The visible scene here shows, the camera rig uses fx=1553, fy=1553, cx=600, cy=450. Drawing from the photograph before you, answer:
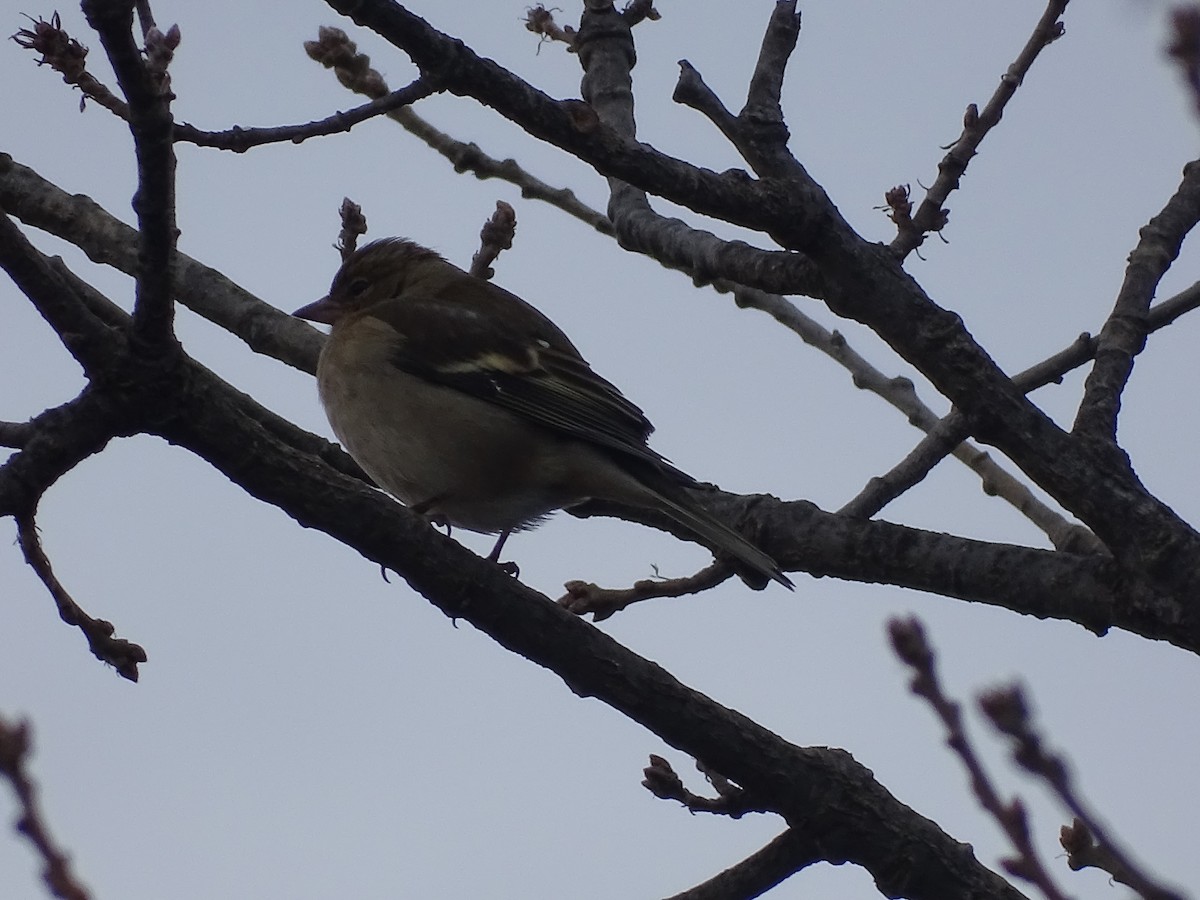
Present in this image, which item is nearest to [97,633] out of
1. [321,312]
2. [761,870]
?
[761,870]

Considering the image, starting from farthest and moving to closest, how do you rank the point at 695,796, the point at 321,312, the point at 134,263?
the point at 321,312
the point at 134,263
the point at 695,796

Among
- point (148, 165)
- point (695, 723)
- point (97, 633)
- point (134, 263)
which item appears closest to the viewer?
point (148, 165)

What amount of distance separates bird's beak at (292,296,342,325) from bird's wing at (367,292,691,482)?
27.1 inches

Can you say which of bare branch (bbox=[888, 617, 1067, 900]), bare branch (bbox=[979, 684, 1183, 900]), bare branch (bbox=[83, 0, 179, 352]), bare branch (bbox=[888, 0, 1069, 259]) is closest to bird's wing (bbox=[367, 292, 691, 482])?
bare branch (bbox=[888, 0, 1069, 259])

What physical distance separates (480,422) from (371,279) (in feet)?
6.33

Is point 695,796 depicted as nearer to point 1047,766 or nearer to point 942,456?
point 942,456

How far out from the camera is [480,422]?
6195mm

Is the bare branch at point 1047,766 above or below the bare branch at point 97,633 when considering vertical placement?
below

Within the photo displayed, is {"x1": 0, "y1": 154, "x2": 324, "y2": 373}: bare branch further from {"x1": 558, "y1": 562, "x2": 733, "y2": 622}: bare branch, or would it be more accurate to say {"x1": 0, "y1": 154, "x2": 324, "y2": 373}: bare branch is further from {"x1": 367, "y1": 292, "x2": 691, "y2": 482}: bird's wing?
{"x1": 558, "y1": 562, "x2": 733, "y2": 622}: bare branch

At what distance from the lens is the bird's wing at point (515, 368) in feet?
20.4

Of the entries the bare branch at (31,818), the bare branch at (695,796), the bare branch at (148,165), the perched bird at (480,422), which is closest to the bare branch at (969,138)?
the perched bird at (480,422)

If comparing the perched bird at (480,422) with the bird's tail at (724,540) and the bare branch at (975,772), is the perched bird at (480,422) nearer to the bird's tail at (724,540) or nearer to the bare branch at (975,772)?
the bird's tail at (724,540)

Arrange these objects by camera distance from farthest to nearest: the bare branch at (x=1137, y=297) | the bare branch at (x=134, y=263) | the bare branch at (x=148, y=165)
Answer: the bare branch at (x=134, y=263), the bare branch at (x=1137, y=297), the bare branch at (x=148, y=165)

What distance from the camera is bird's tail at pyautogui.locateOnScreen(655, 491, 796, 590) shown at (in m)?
5.01
